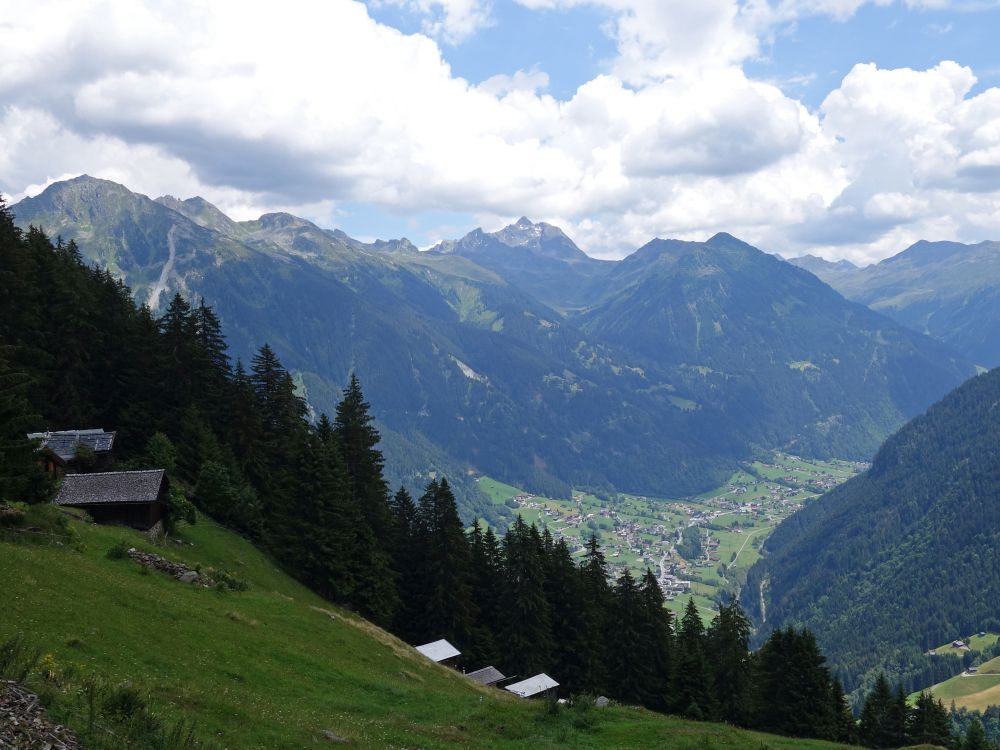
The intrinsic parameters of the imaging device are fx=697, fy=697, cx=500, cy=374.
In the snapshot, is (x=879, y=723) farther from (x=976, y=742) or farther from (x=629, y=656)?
(x=629, y=656)

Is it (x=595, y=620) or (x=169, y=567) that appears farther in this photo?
(x=595, y=620)

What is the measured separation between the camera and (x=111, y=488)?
5316 cm

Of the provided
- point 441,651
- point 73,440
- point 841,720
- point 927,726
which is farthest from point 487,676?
point 927,726

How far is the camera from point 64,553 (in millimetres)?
38594

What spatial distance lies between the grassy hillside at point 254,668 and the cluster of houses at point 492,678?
1437 cm

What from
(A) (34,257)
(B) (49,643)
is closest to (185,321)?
(A) (34,257)

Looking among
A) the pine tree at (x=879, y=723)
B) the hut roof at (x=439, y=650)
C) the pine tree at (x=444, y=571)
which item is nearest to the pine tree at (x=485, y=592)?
the pine tree at (x=444, y=571)

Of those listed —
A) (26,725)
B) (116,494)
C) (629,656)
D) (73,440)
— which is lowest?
(629,656)

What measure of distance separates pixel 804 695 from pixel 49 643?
2710 inches

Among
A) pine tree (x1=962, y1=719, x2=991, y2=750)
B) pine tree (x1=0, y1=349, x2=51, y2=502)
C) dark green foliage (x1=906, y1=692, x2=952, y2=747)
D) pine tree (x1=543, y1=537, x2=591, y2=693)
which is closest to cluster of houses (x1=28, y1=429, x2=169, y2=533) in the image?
pine tree (x1=0, y1=349, x2=51, y2=502)

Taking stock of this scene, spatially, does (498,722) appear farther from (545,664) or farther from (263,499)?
(263,499)

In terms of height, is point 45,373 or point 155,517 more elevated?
point 45,373

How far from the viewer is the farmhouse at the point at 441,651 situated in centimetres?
6306

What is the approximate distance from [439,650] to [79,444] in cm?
3657
